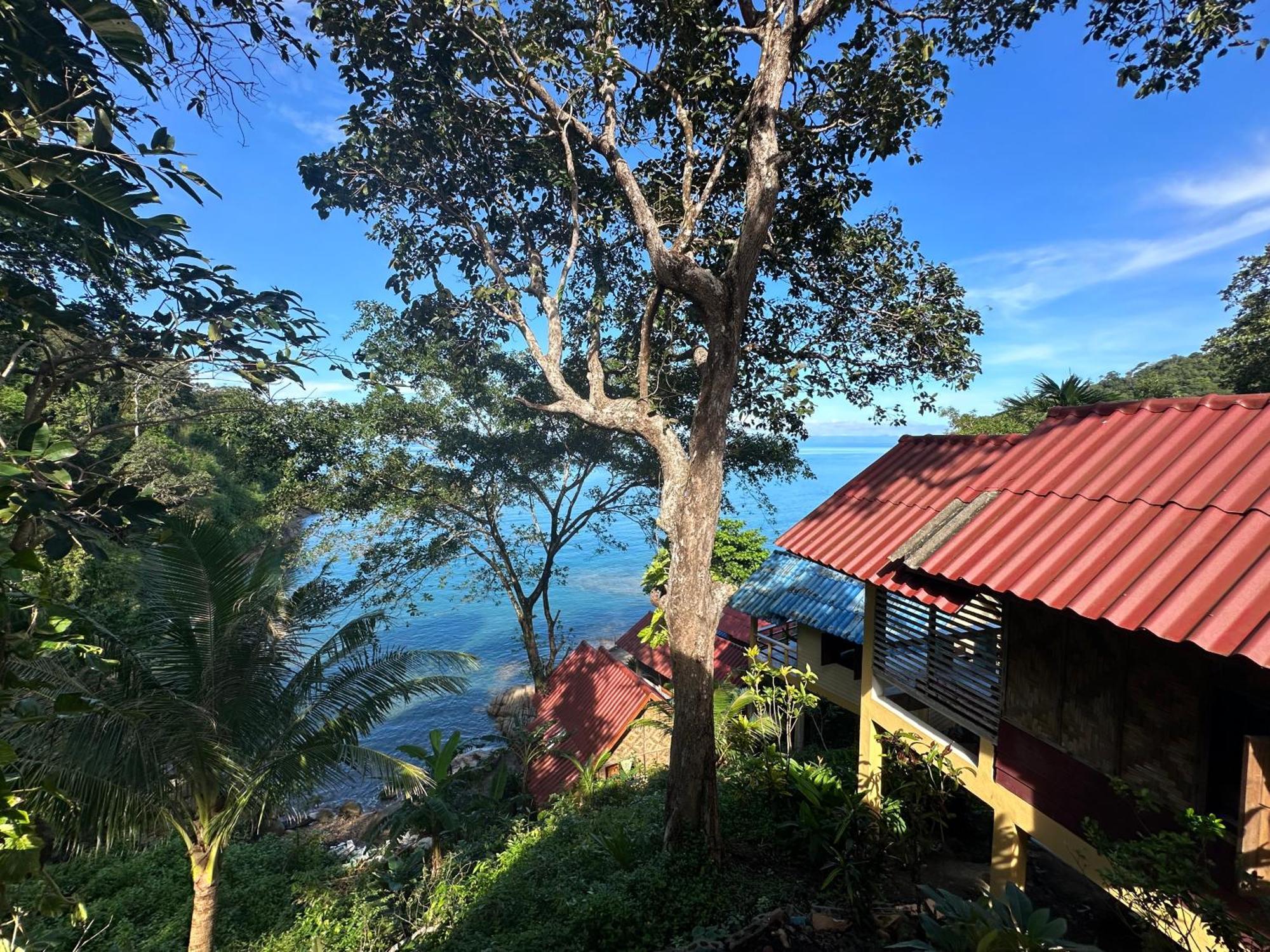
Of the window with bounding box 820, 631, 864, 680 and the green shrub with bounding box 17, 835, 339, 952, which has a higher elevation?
the window with bounding box 820, 631, 864, 680

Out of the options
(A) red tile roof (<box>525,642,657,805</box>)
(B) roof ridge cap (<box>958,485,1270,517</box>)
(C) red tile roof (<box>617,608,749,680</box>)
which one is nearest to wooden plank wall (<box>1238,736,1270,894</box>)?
(B) roof ridge cap (<box>958,485,1270,517</box>)

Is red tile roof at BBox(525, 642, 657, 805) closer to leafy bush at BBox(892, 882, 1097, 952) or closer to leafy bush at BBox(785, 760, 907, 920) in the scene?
leafy bush at BBox(785, 760, 907, 920)

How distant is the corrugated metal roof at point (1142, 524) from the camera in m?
3.05

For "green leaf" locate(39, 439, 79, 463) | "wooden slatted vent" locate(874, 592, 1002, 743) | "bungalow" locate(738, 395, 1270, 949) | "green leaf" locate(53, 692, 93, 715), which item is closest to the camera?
"green leaf" locate(53, 692, 93, 715)

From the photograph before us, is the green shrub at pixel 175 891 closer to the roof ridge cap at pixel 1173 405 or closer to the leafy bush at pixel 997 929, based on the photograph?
the leafy bush at pixel 997 929

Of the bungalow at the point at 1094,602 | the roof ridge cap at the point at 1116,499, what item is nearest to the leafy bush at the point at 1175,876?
the bungalow at the point at 1094,602

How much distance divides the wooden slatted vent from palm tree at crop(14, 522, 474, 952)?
5.58 meters

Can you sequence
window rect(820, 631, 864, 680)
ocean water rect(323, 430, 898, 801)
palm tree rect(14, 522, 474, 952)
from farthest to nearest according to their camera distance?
ocean water rect(323, 430, 898, 801)
window rect(820, 631, 864, 680)
palm tree rect(14, 522, 474, 952)

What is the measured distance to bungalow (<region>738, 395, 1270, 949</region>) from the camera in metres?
3.21

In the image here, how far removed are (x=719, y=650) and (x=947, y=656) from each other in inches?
357

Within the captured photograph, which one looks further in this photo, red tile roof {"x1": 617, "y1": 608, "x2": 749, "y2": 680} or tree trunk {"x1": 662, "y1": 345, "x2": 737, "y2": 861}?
red tile roof {"x1": 617, "y1": 608, "x2": 749, "y2": 680}

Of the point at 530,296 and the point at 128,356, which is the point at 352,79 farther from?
the point at 128,356

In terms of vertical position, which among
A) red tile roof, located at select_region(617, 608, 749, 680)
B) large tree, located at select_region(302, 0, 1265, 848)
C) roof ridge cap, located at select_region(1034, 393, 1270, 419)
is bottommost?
red tile roof, located at select_region(617, 608, 749, 680)

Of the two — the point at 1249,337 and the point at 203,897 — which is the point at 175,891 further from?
the point at 1249,337
